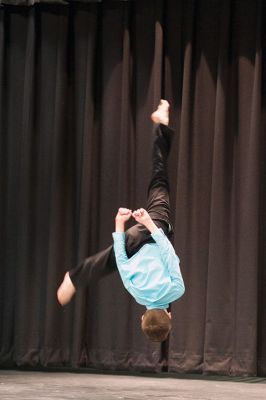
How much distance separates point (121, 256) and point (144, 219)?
0.32 metres

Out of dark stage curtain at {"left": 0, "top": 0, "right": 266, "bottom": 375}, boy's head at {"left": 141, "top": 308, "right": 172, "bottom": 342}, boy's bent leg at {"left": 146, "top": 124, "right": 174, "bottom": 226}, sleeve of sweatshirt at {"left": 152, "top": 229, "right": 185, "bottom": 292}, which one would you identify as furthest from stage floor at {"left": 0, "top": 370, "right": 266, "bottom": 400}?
boy's bent leg at {"left": 146, "top": 124, "right": 174, "bottom": 226}

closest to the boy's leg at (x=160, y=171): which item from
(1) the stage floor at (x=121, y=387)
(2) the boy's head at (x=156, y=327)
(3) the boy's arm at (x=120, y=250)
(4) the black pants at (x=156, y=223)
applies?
(4) the black pants at (x=156, y=223)

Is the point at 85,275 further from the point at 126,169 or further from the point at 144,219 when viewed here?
the point at 126,169

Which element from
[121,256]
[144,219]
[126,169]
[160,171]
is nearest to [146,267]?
[121,256]

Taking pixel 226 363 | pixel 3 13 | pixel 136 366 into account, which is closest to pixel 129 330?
pixel 136 366

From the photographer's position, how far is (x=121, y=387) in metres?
5.77

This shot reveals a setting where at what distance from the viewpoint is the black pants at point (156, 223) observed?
16.5 ft

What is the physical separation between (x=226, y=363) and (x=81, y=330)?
124cm

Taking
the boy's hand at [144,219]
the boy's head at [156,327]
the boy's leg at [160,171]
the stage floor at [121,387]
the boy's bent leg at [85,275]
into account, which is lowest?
the stage floor at [121,387]

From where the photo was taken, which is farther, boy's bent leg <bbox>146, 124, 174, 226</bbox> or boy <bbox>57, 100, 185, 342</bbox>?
boy's bent leg <bbox>146, 124, 174, 226</bbox>

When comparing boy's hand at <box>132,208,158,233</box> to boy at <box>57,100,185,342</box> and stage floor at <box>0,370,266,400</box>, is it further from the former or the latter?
stage floor at <box>0,370,266,400</box>

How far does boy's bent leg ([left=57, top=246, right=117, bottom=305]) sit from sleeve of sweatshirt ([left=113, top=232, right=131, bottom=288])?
19cm

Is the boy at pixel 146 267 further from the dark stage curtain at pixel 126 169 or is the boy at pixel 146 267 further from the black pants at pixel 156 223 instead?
the dark stage curtain at pixel 126 169

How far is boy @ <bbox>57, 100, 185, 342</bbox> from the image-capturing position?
15.5 feet
